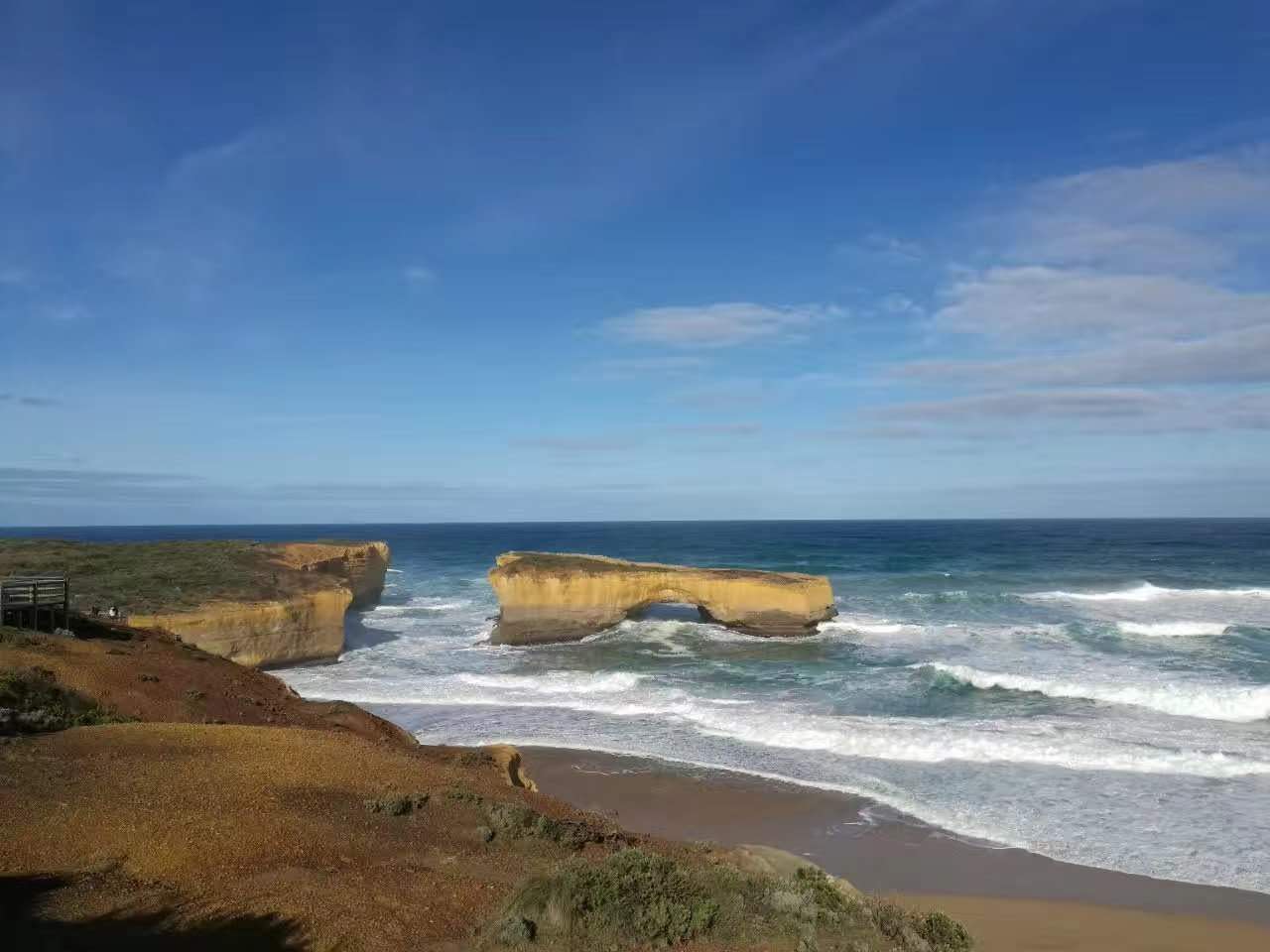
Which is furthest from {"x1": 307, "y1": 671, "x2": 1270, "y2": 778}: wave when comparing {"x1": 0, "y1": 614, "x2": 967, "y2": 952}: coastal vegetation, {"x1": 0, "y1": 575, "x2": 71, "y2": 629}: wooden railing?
{"x1": 0, "y1": 614, "x2": 967, "y2": 952}: coastal vegetation

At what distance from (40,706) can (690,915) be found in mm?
10718

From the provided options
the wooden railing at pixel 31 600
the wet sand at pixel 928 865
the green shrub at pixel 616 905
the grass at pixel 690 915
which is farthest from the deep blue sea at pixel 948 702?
the green shrub at pixel 616 905

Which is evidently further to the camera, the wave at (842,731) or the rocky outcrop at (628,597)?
→ the rocky outcrop at (628,597)

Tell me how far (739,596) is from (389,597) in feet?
72.6

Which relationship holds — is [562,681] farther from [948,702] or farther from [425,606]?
[425,606]

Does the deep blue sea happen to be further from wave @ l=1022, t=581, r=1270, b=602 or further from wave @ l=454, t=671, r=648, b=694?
wave @ l=1022, t=581, r=1270, b=602

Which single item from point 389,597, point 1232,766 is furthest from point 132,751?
point 389,597

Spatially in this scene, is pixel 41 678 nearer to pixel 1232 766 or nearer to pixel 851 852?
pixel 851 852

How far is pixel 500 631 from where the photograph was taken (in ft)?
110

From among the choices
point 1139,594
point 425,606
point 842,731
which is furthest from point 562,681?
point 1139,594

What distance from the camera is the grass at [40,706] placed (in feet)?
39.7

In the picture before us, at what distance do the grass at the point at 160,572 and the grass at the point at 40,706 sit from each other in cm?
1145

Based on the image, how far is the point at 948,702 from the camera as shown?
2267 cm

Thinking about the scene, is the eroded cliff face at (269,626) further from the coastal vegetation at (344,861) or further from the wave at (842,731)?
the coastal vegetation at (344,861)
